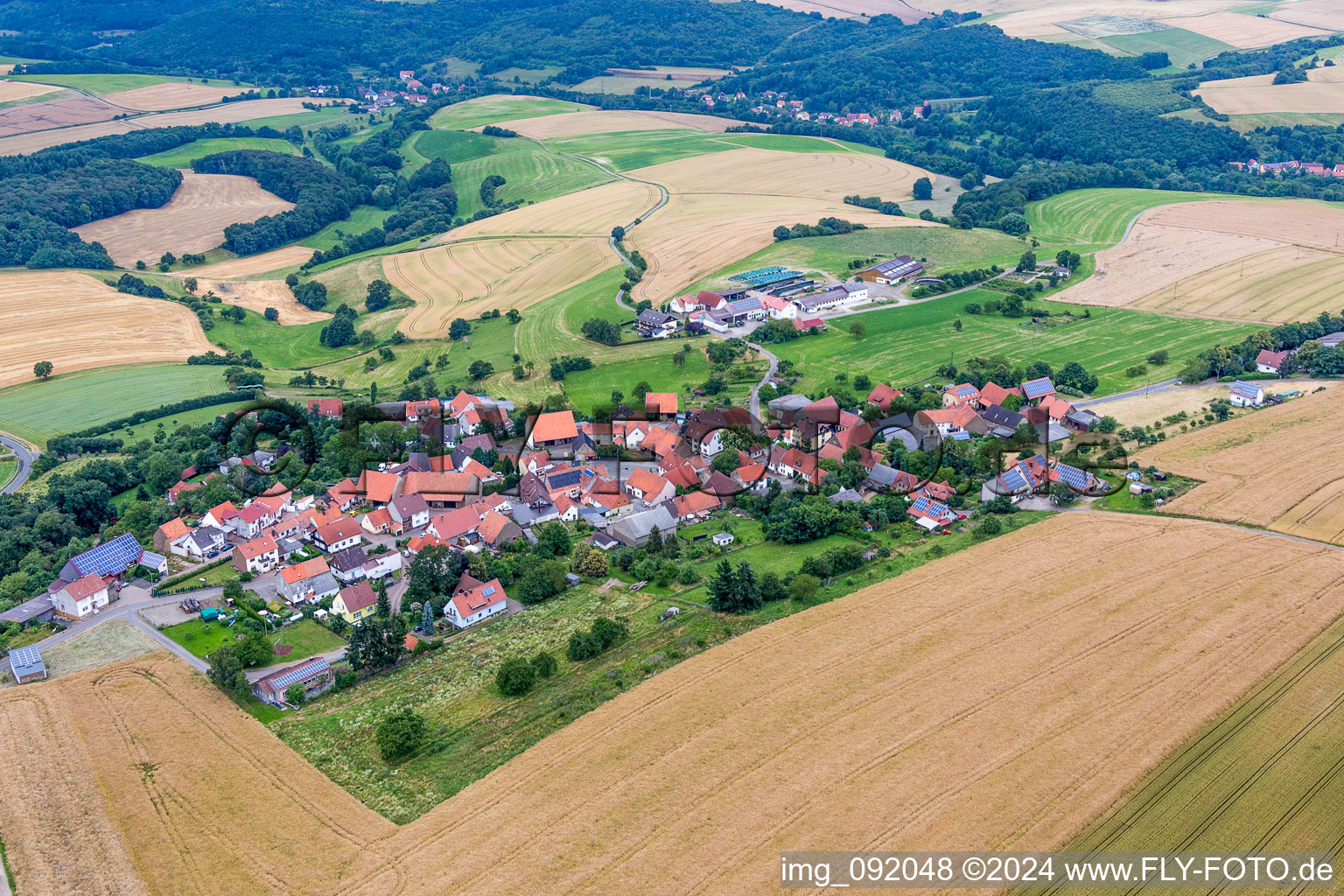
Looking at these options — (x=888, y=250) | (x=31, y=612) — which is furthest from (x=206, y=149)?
(x=31, y=612)

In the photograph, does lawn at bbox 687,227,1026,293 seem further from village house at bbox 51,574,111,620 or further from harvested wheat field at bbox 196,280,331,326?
village house at bbox 51,574,111,620

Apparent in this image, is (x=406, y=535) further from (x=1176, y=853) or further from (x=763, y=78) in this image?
(x=763, y=78)

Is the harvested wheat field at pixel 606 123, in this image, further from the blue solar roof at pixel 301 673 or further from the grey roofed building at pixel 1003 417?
the blue solar roof at pixel 301 673

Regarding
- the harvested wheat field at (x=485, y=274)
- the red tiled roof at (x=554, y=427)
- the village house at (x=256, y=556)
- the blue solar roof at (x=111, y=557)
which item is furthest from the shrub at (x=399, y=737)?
the harvested wheat field at (x=485, y=274)

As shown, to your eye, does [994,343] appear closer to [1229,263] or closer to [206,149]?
[1229,263]

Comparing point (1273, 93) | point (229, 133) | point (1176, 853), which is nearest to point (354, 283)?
point (229, 133)

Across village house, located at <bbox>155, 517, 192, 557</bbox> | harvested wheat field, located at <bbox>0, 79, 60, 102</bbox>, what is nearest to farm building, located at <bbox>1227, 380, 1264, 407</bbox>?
village house, located at <bbox>155, 517, 192, 557</bbox>
